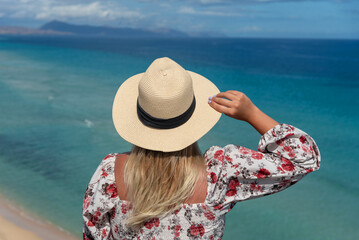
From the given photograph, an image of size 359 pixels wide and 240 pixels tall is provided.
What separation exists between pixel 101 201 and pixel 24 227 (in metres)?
4.25

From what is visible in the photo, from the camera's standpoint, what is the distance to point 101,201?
5.29ft

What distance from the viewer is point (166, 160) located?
5.07 feet

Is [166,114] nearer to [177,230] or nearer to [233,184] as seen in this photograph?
[233,184]

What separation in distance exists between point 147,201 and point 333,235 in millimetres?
5274

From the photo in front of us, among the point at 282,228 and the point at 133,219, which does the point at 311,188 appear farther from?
the point at 133,219

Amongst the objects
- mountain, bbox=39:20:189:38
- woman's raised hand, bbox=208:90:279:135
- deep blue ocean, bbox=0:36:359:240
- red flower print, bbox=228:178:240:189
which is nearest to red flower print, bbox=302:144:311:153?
woman's raised hand, bbox=208:90:279:135

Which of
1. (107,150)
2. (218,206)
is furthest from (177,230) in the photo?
(107,150)

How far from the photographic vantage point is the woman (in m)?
1.49

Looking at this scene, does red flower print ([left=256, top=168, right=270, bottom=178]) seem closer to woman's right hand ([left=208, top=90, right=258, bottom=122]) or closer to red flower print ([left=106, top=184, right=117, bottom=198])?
woman's right hand ([left=208, top=90, right=258, bottom=122])

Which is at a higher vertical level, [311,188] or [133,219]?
[133,219]

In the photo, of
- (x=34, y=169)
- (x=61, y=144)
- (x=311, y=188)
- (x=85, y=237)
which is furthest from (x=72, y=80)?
(x=85, y=237)

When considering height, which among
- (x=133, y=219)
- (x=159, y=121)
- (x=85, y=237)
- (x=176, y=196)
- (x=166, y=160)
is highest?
(x=159, y=121)

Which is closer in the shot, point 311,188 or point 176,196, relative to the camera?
point 176,196

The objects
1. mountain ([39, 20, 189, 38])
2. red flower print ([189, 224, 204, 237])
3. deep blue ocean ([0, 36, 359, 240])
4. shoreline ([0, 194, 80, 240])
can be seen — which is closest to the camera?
red flower print ([189, 224, 204, 237])
